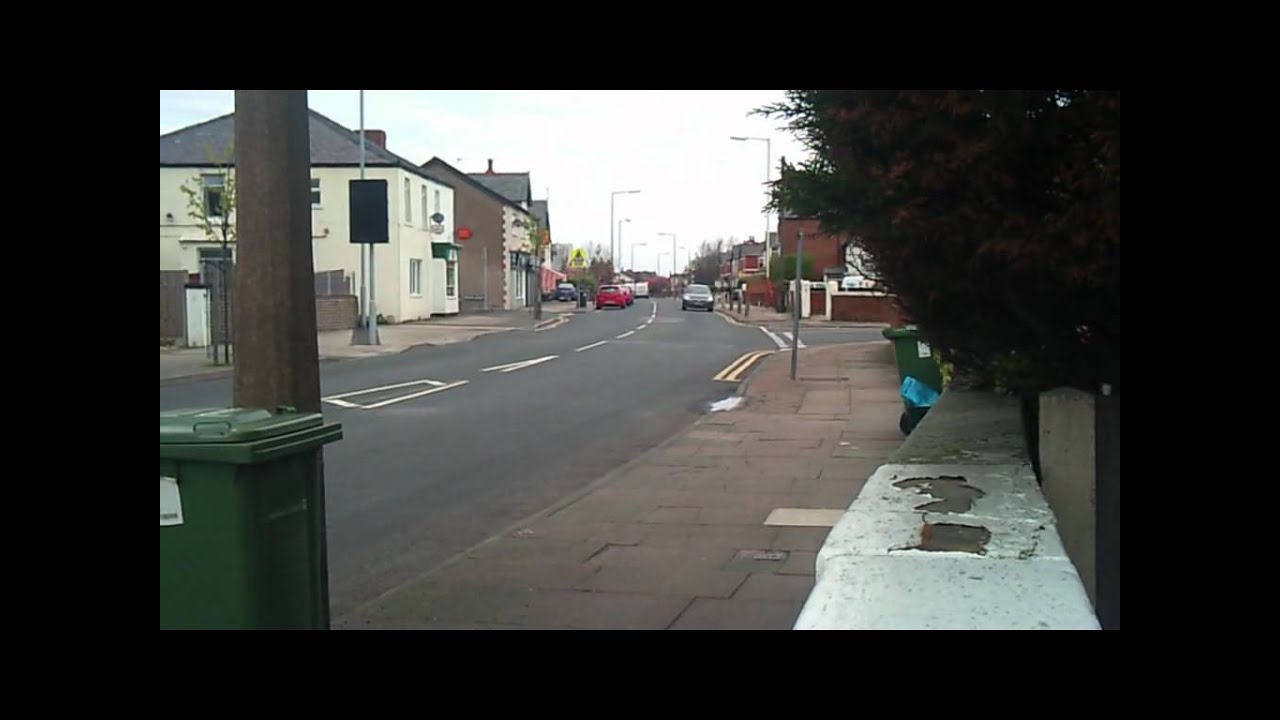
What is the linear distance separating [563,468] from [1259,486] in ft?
27.4

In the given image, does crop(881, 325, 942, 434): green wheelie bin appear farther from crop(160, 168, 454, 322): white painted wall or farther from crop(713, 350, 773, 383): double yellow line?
crop(160, 168, 454, 322): white painted wall

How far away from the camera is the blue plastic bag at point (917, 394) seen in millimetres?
12312

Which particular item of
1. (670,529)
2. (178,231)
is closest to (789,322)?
(178,231)

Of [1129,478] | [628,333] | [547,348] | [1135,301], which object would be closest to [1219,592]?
[1129,478]

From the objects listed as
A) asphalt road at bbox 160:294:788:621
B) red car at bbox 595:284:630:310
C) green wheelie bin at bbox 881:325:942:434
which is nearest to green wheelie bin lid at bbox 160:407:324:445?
asphalt road at bbox 160:294:788:621

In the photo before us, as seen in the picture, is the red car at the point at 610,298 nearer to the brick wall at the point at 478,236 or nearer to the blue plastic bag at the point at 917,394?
the brick wall at the point at 478,236

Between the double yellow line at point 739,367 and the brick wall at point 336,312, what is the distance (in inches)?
540

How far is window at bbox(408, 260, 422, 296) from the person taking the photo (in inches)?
1651

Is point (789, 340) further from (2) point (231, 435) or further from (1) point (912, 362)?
(2) point (231, 435)

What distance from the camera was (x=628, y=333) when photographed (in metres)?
35.8

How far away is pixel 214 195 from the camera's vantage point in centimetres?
3159

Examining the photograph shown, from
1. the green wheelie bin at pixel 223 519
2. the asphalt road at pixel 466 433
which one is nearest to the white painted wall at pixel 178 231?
the asphalt road at pixel 466 433
